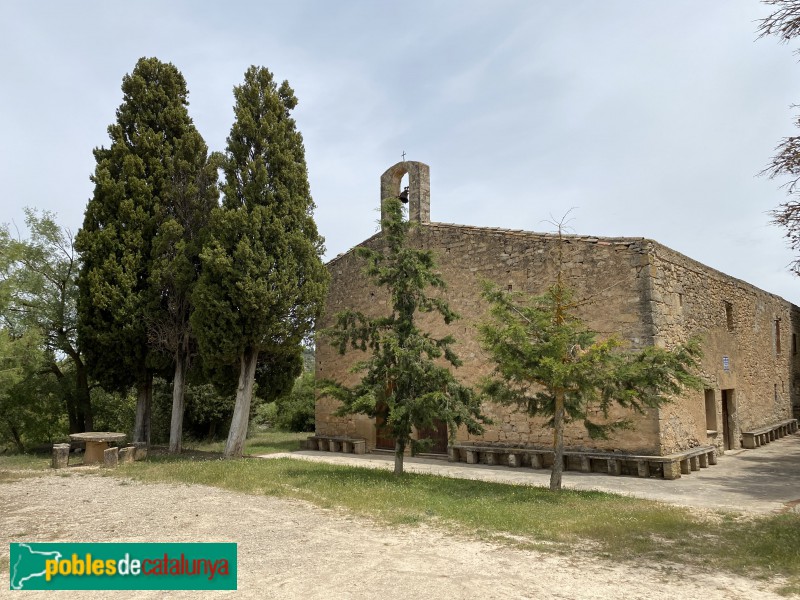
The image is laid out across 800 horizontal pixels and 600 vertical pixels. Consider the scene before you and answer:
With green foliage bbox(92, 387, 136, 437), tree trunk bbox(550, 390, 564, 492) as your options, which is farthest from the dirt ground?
green foliage bbox(92, 387, 136, 437)

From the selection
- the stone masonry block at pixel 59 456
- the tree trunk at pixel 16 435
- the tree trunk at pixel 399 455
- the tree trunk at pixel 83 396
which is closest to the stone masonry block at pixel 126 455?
the stone masonry block at pixel 59 456

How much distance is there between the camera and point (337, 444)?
16.5 metres

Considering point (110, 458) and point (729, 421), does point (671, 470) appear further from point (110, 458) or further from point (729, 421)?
point (110, 458)

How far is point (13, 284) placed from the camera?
14.1 m

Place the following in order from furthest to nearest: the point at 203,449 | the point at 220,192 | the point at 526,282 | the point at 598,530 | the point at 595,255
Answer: the point at 203,449 < the point at 220,192 < the point at 526,282 < the point at 595,255 < the point at 598,530

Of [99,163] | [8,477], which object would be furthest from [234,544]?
[99,163]

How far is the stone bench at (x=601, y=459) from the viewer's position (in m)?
11.1

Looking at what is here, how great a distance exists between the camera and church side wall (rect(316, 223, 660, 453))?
11742 millimetres

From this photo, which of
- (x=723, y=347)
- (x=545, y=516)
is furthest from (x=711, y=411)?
(x=545, y=516)

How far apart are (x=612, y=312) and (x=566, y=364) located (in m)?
4.13

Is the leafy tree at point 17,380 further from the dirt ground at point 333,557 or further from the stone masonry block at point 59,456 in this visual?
the dirt ground at point 333,557

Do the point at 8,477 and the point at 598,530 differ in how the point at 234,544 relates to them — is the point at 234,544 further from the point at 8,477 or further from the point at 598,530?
the point at 8,477

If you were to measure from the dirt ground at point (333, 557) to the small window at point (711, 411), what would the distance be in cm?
1033

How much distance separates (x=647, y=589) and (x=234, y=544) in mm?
4182
